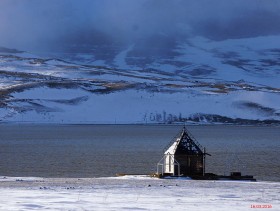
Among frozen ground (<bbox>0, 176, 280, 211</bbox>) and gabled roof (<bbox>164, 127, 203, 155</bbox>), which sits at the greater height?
gabled roof (<bbox>164, 127, 203, 155</bbox>)

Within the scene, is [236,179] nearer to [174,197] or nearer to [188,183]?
[188,183]

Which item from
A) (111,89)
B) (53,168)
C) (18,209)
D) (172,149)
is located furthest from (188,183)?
(111,89)

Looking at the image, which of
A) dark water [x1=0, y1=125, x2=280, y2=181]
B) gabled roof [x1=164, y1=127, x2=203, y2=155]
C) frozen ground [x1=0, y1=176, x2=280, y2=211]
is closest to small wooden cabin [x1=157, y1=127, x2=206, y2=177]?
gabled roof [x1=164, y1=127, x2=203, y2=155]

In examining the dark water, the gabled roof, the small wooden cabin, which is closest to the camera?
the small wooden cabin

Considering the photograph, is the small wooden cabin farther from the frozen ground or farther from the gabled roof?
the frozen ground

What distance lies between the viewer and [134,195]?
35812 mm

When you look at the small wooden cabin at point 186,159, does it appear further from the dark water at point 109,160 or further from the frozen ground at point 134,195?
the frozen ground at point 134,195

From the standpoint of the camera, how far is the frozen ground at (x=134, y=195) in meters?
30.9

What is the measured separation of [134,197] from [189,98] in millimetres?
156851

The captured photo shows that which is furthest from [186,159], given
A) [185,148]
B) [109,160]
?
[109,160]

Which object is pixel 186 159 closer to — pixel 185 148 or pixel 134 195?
pixel 185 148

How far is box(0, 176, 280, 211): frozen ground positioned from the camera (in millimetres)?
30891

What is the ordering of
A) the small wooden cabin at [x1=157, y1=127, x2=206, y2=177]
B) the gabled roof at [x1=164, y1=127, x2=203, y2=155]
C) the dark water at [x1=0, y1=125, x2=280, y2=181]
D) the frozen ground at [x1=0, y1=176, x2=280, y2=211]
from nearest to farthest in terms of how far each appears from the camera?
the frozen ground at [x1=0, y1=176, x2=280, y2=211]
the small wooden cabin at [x1=157, y1=127, x2=206, y2=177]
the gabled roof at [x1=164, y1=127, x2=203, y2=155]
the dark water at [x1=0, y1=125, x2=280, y2=181]

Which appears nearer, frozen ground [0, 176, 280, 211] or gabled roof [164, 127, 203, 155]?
frozen ground [0, 176, 280, 211]
